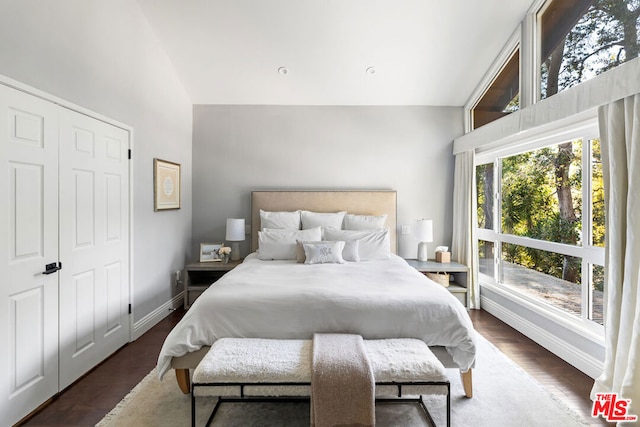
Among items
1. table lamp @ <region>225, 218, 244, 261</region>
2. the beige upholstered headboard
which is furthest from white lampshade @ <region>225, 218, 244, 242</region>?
the beige upholstered headboard

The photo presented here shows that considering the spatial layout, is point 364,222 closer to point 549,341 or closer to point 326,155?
point 326,155

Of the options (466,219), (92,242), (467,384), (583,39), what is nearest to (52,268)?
(92,242)

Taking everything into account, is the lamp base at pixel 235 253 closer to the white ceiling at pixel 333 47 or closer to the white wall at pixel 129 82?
the white wall at pixel 129 82

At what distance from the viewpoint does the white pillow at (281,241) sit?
3.53m

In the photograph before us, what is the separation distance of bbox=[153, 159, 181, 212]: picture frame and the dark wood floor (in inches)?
54.2

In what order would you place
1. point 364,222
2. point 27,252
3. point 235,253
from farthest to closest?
1. point 235,253
2. point 364,222
3. point 27,252

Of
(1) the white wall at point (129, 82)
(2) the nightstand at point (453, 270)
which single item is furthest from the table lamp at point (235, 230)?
(2) the nightstand at point (453, 270)

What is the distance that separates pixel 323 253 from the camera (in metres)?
3.28

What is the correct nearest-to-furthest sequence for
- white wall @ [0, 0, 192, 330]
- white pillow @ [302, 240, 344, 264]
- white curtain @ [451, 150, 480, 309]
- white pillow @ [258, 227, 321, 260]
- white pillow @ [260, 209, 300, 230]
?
1. white wall @ [0, 0, 192, 330]
2. white pillow @ [302, 240, 344, 264]
3. white pillow @ [258, 227, 321, 260]
4. white curtain @ [451, 150, 480, 309]
5. white pillow @ [260, 209, 300, 230]

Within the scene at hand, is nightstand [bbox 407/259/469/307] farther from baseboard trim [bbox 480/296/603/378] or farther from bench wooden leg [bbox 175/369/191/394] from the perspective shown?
bench wooden leg [bbox 175/369/191/394]

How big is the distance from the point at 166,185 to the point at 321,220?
73.5 inches

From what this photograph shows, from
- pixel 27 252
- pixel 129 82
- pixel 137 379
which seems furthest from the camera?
pixel 129 82

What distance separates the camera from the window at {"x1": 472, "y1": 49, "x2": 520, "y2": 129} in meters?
3.27

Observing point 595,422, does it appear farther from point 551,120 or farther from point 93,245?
point 93,245
